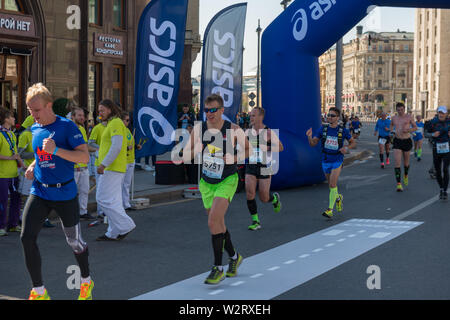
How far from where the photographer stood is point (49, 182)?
205 inches

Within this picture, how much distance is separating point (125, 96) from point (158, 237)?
15.2m

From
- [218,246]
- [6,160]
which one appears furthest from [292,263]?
[6,160]

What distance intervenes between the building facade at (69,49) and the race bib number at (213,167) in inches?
520

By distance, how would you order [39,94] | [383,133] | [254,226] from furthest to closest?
[383,133] → [254,226] → [39,94]

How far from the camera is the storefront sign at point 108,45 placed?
2136cm

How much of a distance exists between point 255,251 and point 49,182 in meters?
2.99

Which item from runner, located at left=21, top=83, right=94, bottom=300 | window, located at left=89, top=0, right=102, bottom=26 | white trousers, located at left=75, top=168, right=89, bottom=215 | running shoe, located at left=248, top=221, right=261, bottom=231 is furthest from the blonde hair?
window, located at left=89, top=0, right=102, bottom=26

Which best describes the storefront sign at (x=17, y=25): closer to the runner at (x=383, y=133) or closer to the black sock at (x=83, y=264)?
the runner at (x=383, y=133)

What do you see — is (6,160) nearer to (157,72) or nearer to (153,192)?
(157,72)

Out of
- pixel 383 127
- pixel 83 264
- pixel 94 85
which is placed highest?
pixel 94 85

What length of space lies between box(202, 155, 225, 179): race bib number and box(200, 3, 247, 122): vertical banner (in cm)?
607

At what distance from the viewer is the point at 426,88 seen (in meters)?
91.9

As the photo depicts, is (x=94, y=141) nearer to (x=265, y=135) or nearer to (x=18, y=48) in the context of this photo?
(x=265, y=135)
